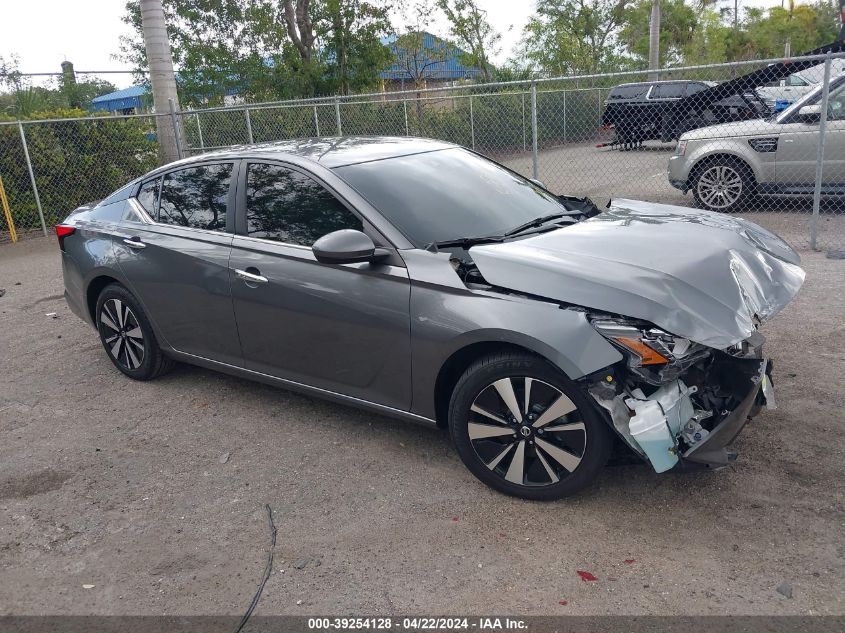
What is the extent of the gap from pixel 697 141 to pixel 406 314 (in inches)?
313

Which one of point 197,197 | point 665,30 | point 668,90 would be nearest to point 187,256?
point 197,197

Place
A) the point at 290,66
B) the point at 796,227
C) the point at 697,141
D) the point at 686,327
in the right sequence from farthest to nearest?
the point at 290,66 → the point at 697,141 → the point at 796,227 → the point at 686,327

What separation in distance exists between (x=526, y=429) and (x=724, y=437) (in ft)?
2.81

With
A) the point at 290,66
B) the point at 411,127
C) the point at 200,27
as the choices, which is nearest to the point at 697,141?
the point at 411,127

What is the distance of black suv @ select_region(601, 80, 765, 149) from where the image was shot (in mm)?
11227

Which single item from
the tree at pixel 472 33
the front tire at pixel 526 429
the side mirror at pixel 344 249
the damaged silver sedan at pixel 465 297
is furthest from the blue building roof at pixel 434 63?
the front tire at pixel 526 429

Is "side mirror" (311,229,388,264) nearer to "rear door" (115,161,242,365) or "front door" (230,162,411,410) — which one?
"front door" (230,162,411,410)

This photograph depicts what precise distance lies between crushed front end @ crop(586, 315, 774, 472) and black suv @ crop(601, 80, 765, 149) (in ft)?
29.4

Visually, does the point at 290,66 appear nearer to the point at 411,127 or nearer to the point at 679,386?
the point at 411,127

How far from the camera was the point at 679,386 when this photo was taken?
127 inches

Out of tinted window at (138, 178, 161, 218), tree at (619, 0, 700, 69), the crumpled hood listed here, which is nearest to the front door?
the crumpled hood

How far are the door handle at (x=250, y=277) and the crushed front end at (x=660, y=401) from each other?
6.52ft

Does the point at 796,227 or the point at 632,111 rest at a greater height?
the point at 632,111

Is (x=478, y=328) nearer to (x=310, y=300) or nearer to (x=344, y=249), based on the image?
(x=344, y=249)
